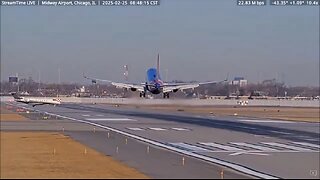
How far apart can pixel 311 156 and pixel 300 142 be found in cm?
1008

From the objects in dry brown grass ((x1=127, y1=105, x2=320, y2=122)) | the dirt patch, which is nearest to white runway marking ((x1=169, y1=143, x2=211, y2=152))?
the dirt patch

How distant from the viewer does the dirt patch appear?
68.7 ft

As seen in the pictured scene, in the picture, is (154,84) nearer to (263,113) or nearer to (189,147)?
(263,113)

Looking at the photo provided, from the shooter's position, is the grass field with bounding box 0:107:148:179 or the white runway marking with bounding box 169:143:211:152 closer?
the grass field with bounding box 0:107:148:179

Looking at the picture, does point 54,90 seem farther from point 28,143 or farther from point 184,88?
point 28,143

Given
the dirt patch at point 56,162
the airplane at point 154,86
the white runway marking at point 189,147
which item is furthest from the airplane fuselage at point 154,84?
the dirt patch at point 56,162

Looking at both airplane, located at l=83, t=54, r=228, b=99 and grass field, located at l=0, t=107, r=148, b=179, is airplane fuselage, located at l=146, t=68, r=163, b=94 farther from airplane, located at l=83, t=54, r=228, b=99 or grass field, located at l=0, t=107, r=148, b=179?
grass field, located at l=0, t=107, r=148, b=179

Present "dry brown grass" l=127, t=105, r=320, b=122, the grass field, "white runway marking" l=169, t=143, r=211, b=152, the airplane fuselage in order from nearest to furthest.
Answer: the grass field → "white runway marking" l=169, t=143, r=211, b=152 → the airplane fuselage → "dry brown grass" l=127, t=105, r=320, b=122

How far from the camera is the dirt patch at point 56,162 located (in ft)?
68.7

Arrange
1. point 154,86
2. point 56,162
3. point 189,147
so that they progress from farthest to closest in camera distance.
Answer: point 154,86 → point 189,147 → point 56,162

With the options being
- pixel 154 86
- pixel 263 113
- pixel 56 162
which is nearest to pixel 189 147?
pixel 56 162

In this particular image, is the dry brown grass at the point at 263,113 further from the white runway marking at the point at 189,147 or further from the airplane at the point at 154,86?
the white runway marking at the point at 189,147

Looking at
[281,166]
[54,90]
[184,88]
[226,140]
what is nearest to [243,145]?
[226,140]

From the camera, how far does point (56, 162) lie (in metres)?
24.3
